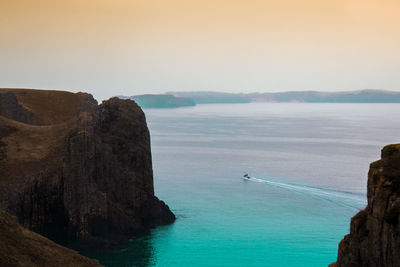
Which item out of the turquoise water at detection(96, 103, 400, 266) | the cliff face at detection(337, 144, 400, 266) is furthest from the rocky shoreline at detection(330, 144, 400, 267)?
the turquoise water at detection(96, 103, 400, 266)

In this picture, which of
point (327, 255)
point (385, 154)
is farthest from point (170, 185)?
point (385, 154)

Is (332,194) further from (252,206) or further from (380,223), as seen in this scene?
(380,223)

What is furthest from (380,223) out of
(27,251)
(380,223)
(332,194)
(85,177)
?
(332,194)

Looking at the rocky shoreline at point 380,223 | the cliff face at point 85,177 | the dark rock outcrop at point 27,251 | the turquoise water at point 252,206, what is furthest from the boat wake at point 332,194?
the rocky shoreline at point 380,223

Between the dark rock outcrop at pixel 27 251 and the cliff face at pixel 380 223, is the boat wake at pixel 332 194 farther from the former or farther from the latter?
the cliff face at pixel 380 223

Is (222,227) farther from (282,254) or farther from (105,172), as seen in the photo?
(105,172)

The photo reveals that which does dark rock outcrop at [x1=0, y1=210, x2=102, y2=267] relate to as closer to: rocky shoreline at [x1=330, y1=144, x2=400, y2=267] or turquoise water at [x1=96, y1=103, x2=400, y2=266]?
turquoise water at [x1=96, y1=103, x2=400, y2=266]
